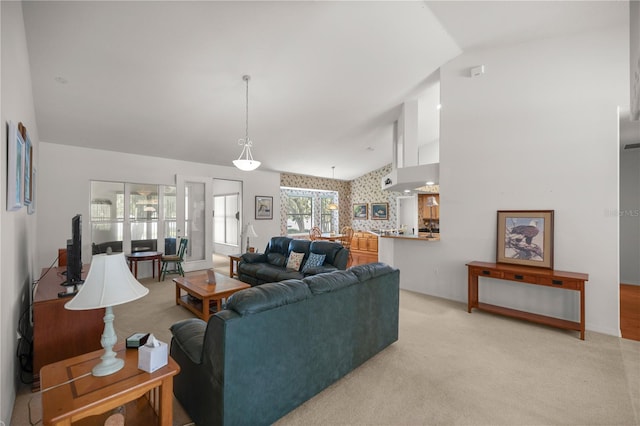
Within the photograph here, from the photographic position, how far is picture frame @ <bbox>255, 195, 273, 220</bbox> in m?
7.86

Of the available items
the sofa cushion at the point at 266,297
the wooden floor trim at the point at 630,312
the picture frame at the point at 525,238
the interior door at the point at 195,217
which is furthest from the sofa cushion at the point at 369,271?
the interior door at the point at 195,217

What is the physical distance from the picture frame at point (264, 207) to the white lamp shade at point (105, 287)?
638 centimetres

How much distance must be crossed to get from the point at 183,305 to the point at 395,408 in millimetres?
3198

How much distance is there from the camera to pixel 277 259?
515 centimetres

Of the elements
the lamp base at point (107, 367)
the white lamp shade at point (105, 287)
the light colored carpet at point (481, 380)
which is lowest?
the light colored carpet at point (481, 380)

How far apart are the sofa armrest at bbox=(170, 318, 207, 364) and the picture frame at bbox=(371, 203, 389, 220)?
7799mm

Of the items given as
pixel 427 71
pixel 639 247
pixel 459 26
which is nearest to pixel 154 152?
pixel 427 71

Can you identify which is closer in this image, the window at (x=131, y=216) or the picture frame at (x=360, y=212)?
the window at (x=131, y=216)

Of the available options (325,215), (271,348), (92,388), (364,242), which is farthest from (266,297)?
(325,215)

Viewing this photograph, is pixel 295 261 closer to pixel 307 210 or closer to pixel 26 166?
pixel 26 166

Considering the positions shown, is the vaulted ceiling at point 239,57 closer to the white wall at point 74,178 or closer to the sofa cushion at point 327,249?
the white wall at point 74,178

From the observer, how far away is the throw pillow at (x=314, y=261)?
4559mm

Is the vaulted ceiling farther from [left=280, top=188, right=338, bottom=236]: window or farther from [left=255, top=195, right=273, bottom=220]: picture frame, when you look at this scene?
[left=280, top=188, right=338, bottom=236]: window

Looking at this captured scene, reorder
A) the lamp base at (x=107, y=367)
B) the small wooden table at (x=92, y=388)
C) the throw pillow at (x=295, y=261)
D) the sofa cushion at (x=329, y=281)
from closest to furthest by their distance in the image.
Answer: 1. the small wooden table at (x=92, y=388)
2. the lamp base at (x=107, y=367)
3. the sofa cushion at (x=329, y=281)
4. the throw pillow at (x=295, y=261)
